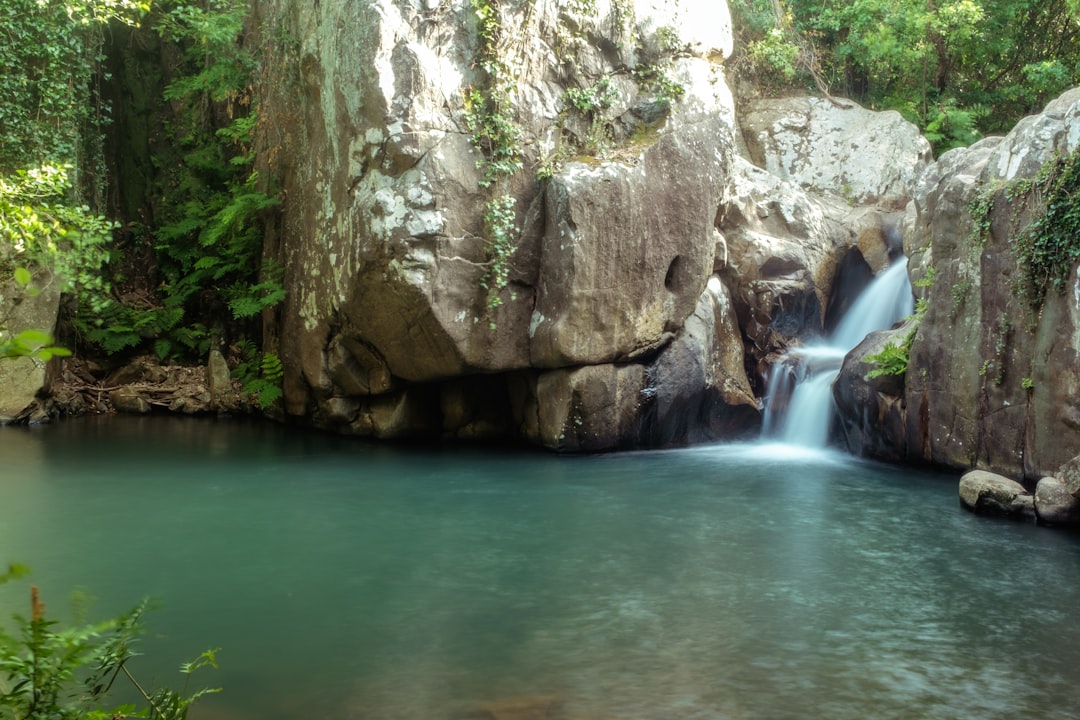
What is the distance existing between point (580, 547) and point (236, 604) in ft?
10.7

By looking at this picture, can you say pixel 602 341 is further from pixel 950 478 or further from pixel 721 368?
pixel 950 478

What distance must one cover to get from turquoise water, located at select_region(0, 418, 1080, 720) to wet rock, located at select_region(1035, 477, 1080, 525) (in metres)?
0.24

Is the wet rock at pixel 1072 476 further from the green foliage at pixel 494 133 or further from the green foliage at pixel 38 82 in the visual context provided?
the green foliage at pixel 38 82

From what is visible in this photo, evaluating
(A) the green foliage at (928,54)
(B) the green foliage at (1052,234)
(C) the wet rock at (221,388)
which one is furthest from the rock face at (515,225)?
A: (A) the green foliage at (928,54)

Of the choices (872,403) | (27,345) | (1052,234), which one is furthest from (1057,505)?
(27,345)

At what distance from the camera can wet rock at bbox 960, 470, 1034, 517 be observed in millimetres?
10016

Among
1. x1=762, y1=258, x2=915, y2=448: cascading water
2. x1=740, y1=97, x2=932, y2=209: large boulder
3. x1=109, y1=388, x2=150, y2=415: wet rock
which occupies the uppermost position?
x1=740, y1=97, x2=932, y2=209: large boulder

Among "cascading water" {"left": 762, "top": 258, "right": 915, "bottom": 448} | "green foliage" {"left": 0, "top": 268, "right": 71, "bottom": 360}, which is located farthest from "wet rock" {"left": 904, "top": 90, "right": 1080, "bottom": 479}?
"green foliage" {"left": 0, "top": 268, "right": 71, "bottom": 360}

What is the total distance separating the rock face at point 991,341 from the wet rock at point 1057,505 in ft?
1.76

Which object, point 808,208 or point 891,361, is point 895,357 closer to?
point 891,361

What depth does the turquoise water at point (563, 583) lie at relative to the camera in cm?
575

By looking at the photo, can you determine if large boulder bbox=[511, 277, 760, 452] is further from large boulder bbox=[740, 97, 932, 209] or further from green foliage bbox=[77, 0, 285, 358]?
large boulder bbox=[740, 97, 932, 209]

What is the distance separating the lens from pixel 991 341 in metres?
11.4

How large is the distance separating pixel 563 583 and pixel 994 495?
526 centimetres
